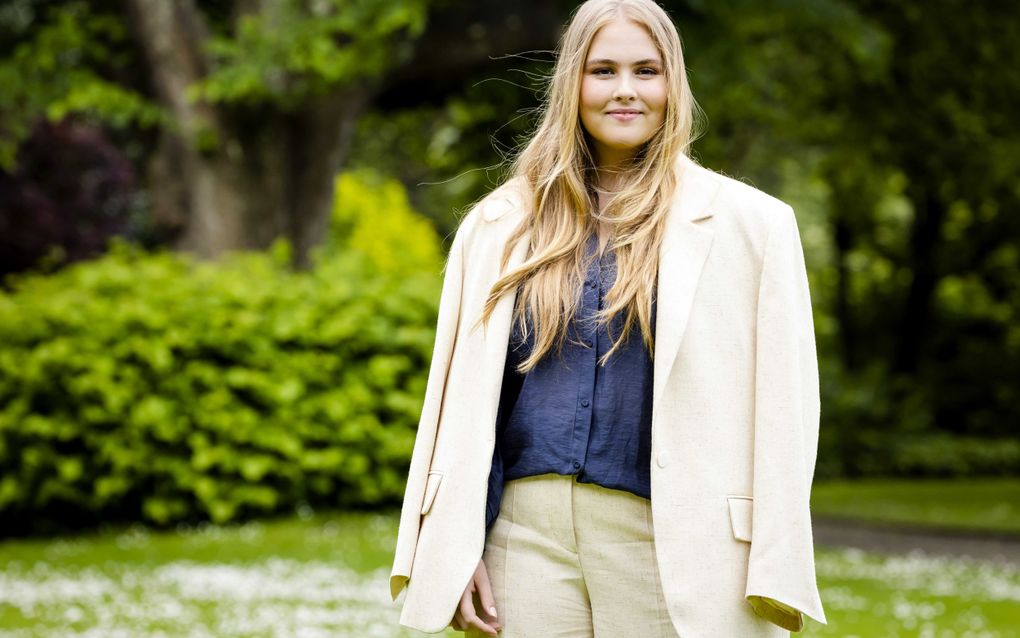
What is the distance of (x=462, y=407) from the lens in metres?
2.73

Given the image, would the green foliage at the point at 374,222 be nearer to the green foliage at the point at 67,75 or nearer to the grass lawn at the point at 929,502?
the grass lawn at the point at 929,502

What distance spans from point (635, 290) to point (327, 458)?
9349mm

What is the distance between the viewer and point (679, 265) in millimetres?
2648

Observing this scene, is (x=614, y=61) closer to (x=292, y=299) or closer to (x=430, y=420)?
(x=430, y=420)

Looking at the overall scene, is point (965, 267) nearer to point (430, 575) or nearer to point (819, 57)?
point (819, 57)

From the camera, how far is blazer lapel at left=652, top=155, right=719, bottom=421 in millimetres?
2580

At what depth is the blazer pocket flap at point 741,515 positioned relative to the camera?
8.40 feet

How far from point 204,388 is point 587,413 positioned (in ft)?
30.1

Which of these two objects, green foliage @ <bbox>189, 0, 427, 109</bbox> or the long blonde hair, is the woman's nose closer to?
the long blonde hair

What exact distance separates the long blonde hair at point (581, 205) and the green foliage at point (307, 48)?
7.19 m

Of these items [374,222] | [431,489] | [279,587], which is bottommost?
[374,222]

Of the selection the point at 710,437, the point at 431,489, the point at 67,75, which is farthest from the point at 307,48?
the point at 710,437

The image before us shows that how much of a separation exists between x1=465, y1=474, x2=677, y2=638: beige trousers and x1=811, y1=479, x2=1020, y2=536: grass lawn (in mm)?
11610

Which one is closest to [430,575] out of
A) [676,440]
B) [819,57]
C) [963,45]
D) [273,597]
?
[676,440]
